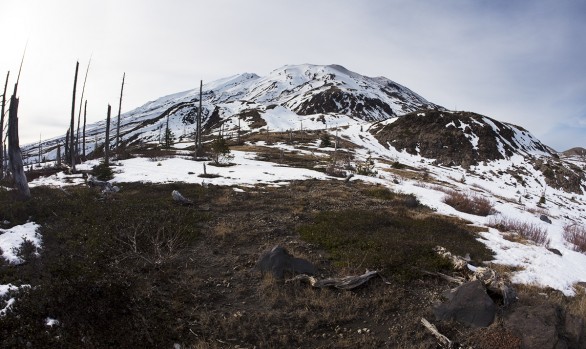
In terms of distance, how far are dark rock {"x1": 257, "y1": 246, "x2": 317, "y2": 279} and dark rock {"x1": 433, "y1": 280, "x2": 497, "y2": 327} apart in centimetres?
378

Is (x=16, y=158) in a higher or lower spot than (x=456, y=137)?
lower

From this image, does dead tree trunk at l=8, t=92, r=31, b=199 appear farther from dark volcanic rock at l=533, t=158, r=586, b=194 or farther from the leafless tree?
dark volcanic rock at l=533, t=158, r=586, b=194

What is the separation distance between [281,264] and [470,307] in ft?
16.7

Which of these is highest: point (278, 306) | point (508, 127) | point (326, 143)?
point (508, 127)

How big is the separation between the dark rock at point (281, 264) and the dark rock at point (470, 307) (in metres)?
3.78

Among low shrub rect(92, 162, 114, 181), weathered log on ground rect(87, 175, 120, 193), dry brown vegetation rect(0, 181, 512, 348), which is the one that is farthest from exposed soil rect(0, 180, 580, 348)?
low shrub rect(92, 162, 114, 181)

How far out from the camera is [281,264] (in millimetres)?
10516

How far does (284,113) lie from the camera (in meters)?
162

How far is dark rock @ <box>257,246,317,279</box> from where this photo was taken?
1041 centimetres

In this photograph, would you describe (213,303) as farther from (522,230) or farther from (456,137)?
(456,137)

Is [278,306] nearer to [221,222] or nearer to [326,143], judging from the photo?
[221,222]

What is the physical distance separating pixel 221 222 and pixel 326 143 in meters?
59.5

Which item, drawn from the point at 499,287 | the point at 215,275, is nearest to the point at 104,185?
the point at 215,275

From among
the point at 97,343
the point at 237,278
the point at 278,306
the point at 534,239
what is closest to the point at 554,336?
the point at 278,306
